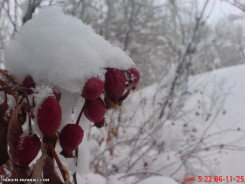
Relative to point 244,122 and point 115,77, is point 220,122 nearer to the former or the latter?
point 244,122

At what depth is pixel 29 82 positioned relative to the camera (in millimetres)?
450

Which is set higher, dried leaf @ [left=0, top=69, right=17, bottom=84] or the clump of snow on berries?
dried leaf @ [left=0, top=69, right=17, bottom=84]

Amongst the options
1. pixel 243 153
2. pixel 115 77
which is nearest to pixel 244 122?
pixel 243 153

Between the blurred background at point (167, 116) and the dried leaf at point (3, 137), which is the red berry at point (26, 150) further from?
the blurred background at point (167, 116)

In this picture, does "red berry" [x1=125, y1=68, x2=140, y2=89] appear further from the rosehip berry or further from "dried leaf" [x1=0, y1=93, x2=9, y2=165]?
"dried leaf" [x1=0, y1=93, x2=9, y2=165]

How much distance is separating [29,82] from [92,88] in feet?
0.43

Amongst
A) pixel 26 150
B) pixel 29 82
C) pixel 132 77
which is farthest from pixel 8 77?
pixel 132 77

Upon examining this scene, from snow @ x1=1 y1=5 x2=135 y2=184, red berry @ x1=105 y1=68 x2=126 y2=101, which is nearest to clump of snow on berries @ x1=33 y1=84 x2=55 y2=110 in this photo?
snow @ x1=1 y1=5 x2=135 y2=184

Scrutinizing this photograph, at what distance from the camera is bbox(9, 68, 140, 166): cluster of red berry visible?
0.42m

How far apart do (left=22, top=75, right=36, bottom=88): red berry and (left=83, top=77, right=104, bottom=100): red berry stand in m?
0.11

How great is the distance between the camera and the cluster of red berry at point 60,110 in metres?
0.42

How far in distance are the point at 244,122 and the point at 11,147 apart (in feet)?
12.9

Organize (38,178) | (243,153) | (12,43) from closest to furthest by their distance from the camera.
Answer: (38,178) < (12,43) < (243,153)

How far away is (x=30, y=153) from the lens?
0.43m
